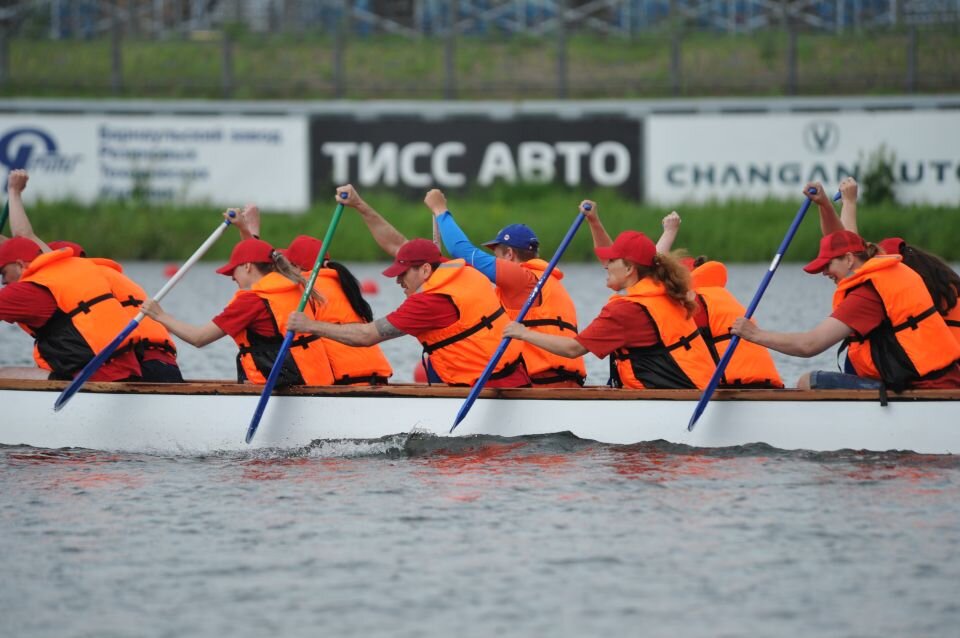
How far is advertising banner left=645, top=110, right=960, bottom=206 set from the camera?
24.2 m

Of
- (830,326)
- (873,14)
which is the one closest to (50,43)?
(873,14)

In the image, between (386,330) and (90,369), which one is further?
(90,369)

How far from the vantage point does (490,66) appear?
91.7 ft

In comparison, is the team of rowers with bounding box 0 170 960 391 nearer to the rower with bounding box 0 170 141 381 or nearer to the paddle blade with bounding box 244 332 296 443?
the rower with bounding box 0 170 141 381

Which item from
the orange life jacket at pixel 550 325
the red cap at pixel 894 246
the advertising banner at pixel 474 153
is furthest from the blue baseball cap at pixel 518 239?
the advertising banner at pixel 474 153

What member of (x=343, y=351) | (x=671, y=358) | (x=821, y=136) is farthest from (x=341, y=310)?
(x=821, y=136)

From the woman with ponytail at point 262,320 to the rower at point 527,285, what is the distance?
94 centimetres

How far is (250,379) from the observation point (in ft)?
36.5

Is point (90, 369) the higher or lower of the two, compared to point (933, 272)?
lower

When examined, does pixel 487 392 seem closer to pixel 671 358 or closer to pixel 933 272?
pixel 671 358

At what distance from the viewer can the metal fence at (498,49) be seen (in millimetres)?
26109

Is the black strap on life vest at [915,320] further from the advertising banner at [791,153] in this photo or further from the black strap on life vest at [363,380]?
the advertising banner at [791,153]

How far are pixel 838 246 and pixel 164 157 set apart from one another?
57.2 ft

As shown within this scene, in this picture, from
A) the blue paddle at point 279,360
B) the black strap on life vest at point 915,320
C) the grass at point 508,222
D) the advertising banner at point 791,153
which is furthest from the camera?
the advertising banner at point 791,153
